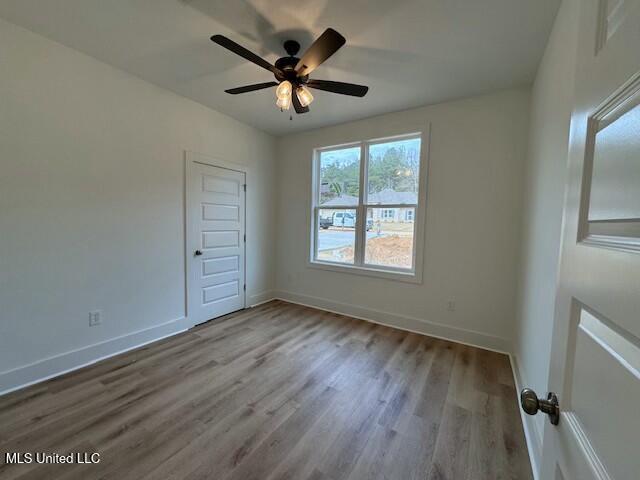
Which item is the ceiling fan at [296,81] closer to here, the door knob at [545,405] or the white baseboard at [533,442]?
the door knob at [545,405]

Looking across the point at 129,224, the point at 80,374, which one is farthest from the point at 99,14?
the point at 80,374

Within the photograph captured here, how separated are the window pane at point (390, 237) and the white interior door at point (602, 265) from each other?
8.94ft

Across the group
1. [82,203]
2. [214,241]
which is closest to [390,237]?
[214,241]

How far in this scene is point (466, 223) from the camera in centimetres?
296

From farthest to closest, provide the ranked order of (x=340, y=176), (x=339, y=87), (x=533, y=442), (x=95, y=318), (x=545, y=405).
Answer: (x=340, y=176)
(x=95, y=318)
(x=339, y=87)
(x=533, y=442)
(x=545, y=405)

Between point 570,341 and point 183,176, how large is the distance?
136 inches

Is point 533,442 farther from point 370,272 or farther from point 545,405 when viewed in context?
point 370,272

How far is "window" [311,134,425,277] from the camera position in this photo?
3.37 m

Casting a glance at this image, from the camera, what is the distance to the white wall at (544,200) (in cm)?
142

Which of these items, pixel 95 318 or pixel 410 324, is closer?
pixel 95 318

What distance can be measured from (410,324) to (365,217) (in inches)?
59.3

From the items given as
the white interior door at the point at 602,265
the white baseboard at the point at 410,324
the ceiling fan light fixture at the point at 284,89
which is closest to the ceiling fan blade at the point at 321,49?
the ceiling fan light fixture at the point at 284,89

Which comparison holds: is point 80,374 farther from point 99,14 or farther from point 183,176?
point 99,14

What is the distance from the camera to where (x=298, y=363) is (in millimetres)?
2529
